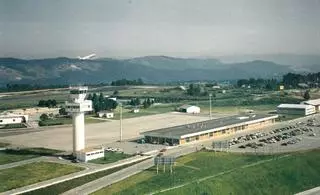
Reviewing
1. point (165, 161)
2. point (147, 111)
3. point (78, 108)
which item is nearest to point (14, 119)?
point (147, 111)

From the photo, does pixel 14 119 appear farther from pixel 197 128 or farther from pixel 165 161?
pixel 165 161

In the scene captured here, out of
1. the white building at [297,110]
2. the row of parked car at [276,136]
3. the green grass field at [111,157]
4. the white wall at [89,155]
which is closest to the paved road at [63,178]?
the green grass field at [111,157]

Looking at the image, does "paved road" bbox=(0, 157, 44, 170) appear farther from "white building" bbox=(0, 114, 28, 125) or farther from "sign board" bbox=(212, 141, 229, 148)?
"white building" bbox=(0, 114, 28, 125)

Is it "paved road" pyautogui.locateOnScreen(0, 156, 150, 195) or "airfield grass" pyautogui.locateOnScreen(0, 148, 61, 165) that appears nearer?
"paved road" pyautogui.locateOnScreen(0, 156, 150, 195)

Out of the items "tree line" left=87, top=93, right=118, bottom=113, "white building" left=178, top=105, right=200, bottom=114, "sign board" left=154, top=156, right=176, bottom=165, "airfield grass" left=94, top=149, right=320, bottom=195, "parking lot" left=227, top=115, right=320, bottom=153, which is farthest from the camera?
"white building" left=178, top=105, right=200, bottom=114

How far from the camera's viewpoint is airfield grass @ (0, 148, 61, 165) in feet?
127

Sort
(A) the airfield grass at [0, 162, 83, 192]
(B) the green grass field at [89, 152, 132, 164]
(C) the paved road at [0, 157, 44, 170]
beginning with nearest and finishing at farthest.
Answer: (A) the airfield grass at [0, 162, 83, 192]
(C) the paved road at [0, 157, 44, 170]
(B) the green grass field at [89, 152, 132, 164]

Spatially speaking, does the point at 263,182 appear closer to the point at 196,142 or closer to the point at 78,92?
the point at 196,142

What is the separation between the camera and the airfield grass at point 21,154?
38.6 m

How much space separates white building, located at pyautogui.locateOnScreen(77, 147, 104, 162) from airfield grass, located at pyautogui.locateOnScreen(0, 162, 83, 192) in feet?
5.88

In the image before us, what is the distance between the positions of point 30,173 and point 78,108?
24.5 ft

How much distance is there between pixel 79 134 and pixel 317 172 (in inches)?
744

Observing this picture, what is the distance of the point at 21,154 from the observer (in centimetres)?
4075

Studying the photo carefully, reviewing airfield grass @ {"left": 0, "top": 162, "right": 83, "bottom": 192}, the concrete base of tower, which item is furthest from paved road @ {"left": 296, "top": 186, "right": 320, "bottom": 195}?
the concrete base of tower
